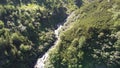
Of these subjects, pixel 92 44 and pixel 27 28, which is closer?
pixel 92 44

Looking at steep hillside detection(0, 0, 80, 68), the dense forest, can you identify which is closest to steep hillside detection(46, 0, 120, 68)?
the dense forest

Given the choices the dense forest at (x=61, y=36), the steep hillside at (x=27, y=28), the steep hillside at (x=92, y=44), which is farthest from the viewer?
the steep hillside at (x=27, y=28)

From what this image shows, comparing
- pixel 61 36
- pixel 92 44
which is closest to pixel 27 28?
pixel 61 36

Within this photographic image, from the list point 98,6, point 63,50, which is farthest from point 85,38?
point 98,6

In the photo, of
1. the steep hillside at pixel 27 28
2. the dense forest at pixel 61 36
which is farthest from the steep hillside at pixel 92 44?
the steep hillside at pixel 27 28

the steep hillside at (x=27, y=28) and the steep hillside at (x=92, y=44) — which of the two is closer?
the steep hillside at (x=92, y=44)

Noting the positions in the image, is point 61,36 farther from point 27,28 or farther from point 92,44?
point 27,28

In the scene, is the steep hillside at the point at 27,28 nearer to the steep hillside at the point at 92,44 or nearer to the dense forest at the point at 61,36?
the dense forest at the point at 61,36

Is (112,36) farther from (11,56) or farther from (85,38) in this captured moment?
(11,56)
